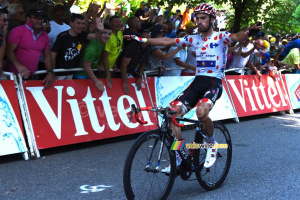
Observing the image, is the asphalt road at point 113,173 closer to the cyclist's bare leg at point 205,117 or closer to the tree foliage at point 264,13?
the cyclist's bare leg at point 205,117

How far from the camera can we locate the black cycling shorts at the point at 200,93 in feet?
16.2

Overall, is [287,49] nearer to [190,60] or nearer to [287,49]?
[287,49]

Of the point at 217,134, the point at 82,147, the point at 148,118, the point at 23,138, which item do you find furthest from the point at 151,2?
the point at 217,134

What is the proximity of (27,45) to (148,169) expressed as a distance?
372 cm

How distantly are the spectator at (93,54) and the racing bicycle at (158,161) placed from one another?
3.20 m

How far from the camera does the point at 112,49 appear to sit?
7.95 metres

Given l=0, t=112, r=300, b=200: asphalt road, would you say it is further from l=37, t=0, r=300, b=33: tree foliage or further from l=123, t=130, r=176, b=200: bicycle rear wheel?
l=37, t=0, r=300, b=33: tree foliage

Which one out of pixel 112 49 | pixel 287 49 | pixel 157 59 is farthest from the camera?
pixel 287 49

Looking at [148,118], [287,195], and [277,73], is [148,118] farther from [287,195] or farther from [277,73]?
[277,73]

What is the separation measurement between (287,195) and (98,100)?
13.1 feet

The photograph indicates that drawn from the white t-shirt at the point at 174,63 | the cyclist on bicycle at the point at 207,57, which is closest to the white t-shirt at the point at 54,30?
the white t-shirt at the point at 174,63

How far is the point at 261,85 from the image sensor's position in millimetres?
11508

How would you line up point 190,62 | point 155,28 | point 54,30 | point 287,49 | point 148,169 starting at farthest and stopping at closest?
point 287,49
point 190,62
point 155,28
point 54,30
point 148,169

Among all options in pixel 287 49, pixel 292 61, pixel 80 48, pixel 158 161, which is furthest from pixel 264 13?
pixel 158 161
